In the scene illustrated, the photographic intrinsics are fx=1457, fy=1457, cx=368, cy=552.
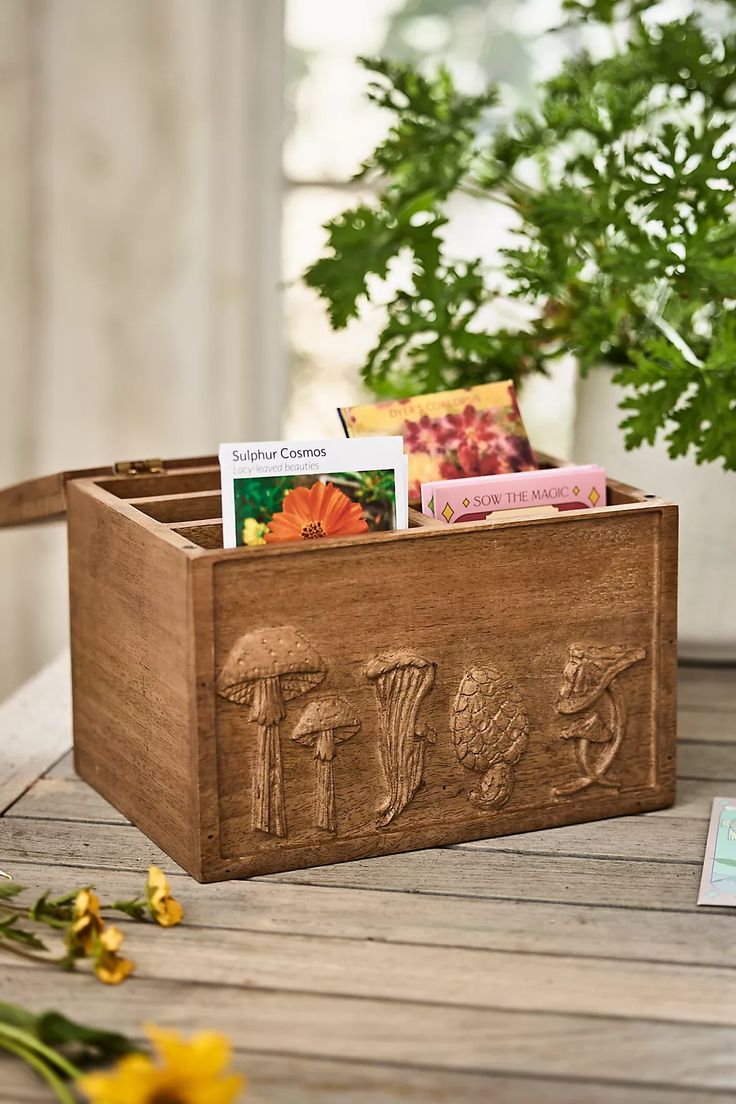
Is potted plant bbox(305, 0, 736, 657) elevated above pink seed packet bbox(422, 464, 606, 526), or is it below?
above

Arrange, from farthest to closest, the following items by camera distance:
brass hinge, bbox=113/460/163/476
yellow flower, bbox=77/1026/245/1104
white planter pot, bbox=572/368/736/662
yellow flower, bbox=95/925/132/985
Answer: white planter pot, bbox=572/368/736/662 < brass hinge, bbox=113/460/163/476 < yellow flower, bbox=95/925/132/985 < yellow flower, bbox=77/1026/245/1104

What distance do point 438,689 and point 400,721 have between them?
→ 0.12 ft

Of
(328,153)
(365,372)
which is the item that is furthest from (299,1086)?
(328,153)

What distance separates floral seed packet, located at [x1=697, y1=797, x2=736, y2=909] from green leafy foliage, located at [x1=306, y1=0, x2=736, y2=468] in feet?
0.92

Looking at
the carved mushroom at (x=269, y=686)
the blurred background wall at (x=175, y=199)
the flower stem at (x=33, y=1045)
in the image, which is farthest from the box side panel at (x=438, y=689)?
the blurred background wall at (x=175, y=199)

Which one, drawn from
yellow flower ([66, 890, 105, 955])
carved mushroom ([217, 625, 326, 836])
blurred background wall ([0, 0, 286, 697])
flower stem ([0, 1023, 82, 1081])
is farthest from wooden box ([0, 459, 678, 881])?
blurred background wall ([0, 0, 286, 697])

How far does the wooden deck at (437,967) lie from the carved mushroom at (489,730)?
0.14 feet

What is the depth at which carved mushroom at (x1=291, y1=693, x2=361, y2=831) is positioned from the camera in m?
0.99

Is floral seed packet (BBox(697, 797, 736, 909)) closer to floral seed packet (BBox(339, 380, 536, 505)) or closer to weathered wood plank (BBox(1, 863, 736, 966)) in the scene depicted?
weathered wood plank (BBox(1, 863, 736, 966))

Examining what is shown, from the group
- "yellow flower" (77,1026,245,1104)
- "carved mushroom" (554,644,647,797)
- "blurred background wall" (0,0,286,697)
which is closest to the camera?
"yellow flower" (77,1026,245,1104)

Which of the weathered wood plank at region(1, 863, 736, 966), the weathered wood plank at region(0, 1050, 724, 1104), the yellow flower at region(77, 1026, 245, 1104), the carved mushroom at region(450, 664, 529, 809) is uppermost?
the carved mushroom at region(450, 664, 529, 809)

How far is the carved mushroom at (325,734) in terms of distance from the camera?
990 millimetres

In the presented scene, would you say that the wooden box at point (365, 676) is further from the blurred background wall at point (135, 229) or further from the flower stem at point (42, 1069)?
the blurred background wall at point (135, 229)

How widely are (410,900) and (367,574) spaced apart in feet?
0.72
